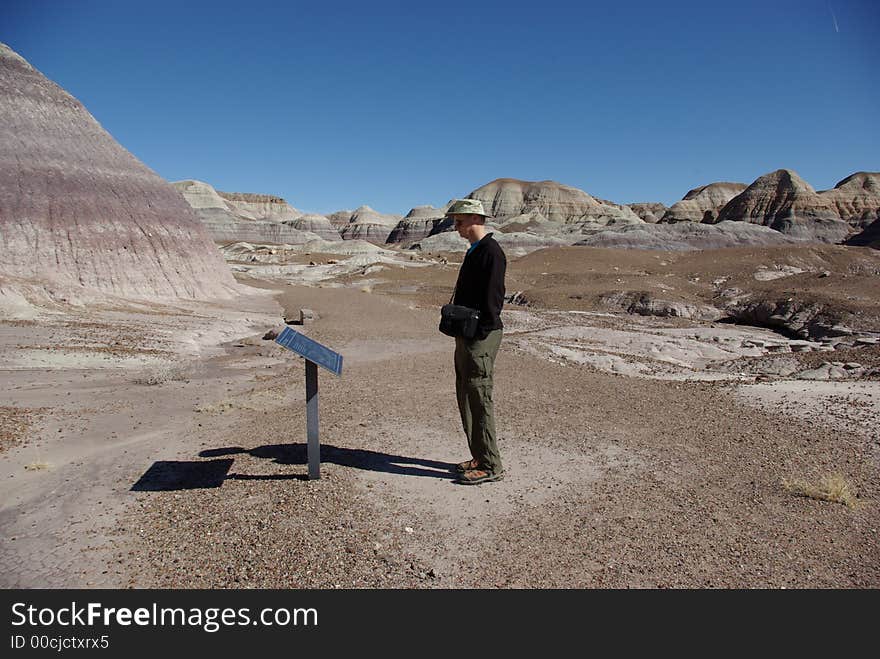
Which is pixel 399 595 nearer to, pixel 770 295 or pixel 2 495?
pixel 2 495

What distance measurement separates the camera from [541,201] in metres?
127

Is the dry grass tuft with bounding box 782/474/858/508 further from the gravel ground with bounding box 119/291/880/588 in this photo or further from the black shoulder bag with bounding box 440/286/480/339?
the black shoulder bag with bounding box 440/286/480/339

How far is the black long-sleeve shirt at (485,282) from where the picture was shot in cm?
482

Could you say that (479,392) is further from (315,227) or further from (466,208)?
A: (315,227)

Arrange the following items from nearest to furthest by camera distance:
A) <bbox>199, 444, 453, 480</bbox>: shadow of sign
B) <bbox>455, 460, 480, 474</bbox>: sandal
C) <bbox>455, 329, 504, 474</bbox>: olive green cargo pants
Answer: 1. <bbox>455, 329, 504, 474</bbox>: olive green cargo pants
2. <bbox>455, 460, 480, 474</bbox>: sandal
3. <bbox>199, 444, 453, 480</bbox>: shadow of sign

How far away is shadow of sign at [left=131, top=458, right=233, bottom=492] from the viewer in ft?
17.1

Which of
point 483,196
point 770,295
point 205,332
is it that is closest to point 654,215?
point 483,196

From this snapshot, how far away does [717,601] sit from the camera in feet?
11.2

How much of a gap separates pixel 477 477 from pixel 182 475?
298cm

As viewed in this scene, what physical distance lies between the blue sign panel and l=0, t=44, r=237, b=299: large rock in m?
16.0

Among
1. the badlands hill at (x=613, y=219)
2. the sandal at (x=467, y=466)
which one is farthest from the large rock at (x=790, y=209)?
the sandal at (x=467, y=466)

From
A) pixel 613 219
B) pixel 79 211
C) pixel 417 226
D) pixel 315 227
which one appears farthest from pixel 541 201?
pixel 79 211

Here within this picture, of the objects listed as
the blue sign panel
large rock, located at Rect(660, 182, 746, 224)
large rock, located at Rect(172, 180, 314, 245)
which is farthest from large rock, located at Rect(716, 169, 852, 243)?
the blue sign panel

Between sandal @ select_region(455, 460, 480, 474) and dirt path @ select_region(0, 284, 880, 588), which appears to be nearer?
dirt path @ select_region(0, 284, 880, 588)
